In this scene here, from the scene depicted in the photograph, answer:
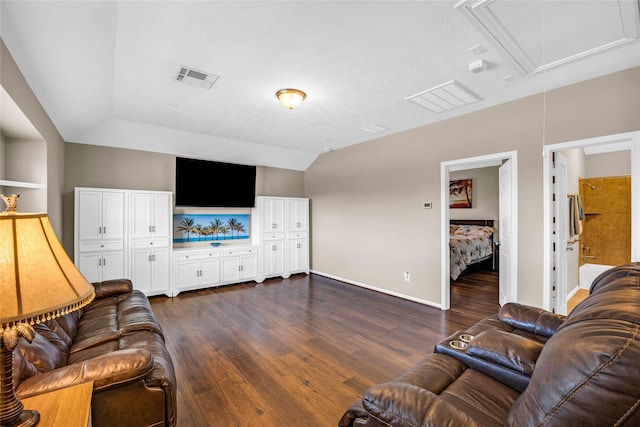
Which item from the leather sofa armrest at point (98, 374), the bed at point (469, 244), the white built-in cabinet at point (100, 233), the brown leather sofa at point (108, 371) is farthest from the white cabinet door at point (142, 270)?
the bed at point (469, 244)

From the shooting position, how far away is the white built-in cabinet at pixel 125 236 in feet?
13.6

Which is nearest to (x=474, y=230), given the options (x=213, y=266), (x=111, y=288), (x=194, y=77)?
(x=213, y=266)

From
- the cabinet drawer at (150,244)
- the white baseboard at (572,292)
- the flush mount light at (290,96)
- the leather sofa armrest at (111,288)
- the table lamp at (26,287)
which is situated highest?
the flush mount light at (290,96)

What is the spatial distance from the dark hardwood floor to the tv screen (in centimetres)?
168

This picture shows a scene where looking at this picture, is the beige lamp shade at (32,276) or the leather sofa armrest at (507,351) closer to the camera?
the beige lamp shade at (32,276)

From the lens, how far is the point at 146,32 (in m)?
2.09

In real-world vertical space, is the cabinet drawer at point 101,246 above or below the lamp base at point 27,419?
above

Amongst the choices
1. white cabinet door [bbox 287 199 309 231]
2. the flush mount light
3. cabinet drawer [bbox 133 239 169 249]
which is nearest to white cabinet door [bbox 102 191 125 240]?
cabinet drawer [bbox 133 239 169 249]

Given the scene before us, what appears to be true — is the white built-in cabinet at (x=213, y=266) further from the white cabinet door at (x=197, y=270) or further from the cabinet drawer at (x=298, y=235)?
the cabinet drawer at (x=298, y=235)

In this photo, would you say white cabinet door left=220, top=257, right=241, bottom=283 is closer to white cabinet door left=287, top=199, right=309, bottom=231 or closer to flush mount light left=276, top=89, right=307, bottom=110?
white cabinet door left=287, top=199, right=309, bottom=231

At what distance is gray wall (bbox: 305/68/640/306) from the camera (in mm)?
2891

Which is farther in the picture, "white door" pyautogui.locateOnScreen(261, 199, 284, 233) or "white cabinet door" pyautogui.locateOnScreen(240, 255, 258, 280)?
"white door" pyautogui.locateOnScreen(261, 199, 284, 233)

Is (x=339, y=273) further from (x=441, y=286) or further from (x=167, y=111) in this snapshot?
(x=167, y=111)

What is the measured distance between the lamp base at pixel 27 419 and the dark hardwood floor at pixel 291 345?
116 cm
